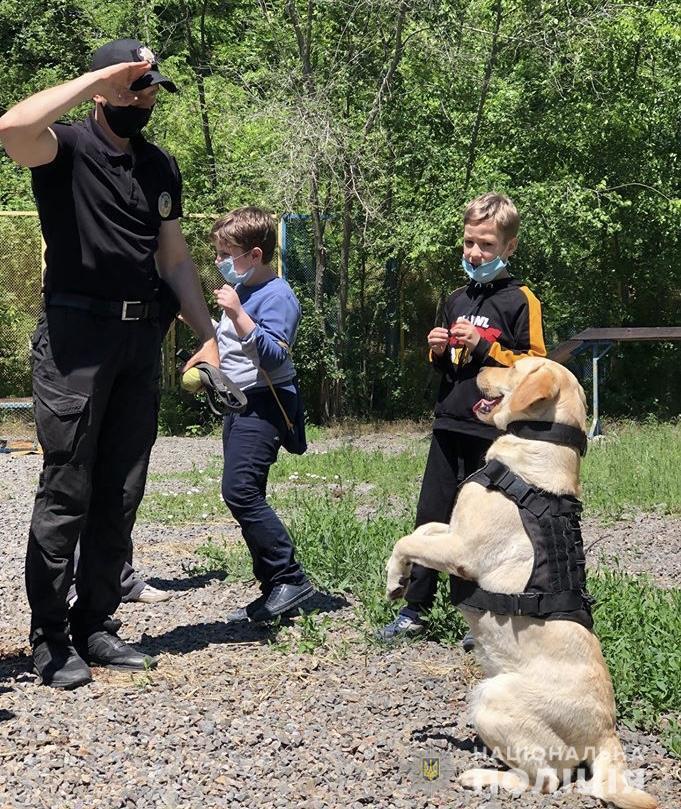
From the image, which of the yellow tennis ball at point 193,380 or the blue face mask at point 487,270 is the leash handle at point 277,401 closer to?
the yellow tennis ball at point 193,380

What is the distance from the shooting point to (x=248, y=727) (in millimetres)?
4180

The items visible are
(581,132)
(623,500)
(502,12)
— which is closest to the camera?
(623,500)

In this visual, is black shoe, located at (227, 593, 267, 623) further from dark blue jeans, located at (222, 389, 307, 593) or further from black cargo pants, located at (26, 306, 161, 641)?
black cargo pants, located at (26, 306, 161, 641)

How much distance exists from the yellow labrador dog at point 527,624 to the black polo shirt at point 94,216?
153cm

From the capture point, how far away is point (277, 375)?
545 cm

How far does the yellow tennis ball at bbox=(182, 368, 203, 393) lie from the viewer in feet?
16.3

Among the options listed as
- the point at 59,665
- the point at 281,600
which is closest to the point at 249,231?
the point at 281,600

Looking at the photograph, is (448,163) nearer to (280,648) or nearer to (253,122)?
(253,122)

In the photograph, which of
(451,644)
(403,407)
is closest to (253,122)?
(403,407)

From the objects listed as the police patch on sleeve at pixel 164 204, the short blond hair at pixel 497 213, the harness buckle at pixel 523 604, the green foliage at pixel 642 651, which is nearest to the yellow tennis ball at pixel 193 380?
the police patch on sleeve at pixel 164 204

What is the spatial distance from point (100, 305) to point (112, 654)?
5.06 ft

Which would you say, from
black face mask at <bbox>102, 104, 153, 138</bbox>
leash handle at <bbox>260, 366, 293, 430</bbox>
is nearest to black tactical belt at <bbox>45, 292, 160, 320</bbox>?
black face mask at <bbox>102, 104, 153, 138</bbox>

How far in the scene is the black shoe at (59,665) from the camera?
14.8 feet

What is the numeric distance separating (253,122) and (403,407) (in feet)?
15.8
